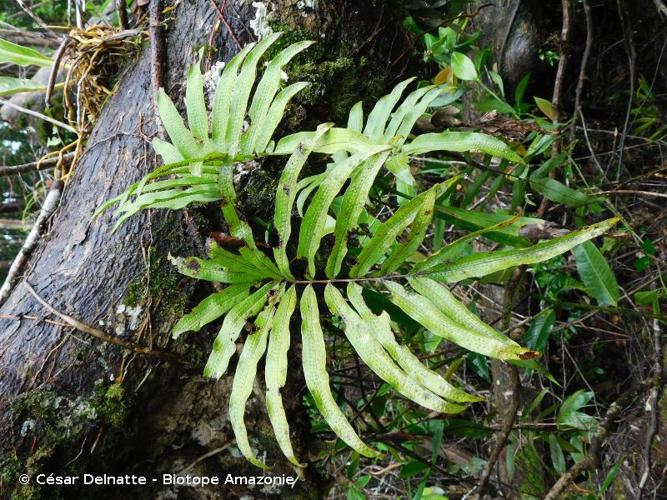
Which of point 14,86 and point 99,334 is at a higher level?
point 14,86

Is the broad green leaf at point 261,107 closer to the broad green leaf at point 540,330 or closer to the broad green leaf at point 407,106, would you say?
the broad green leaf at point 407,106

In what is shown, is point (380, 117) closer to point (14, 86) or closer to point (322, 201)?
point (322, 201)

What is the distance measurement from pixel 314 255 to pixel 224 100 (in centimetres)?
31

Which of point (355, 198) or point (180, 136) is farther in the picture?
point (180, 136)

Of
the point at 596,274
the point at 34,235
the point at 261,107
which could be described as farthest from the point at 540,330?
the point at 34,235

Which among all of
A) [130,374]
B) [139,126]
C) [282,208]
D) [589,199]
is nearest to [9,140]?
[139,126]

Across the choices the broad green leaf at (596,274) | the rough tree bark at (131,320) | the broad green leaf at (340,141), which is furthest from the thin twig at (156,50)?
the broad green leaf at (596,274)

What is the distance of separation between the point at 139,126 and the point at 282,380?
604mm

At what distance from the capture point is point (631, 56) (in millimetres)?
1767

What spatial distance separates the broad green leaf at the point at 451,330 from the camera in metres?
0.64

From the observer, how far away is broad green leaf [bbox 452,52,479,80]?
1283 millimetres

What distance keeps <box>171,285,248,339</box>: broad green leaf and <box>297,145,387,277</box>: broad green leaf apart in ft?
0.42

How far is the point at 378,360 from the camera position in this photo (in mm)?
706

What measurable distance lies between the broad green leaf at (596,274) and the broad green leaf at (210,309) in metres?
0.66
